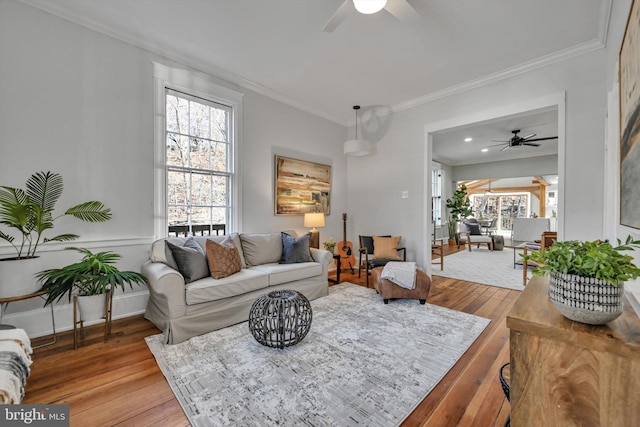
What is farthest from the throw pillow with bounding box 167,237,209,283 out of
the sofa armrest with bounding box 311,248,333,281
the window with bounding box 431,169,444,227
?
the window with bounding box 431,169,444,227

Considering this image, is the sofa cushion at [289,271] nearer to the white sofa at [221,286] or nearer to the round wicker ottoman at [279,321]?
the white sofa at [221,286]

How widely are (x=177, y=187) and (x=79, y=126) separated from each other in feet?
3.46

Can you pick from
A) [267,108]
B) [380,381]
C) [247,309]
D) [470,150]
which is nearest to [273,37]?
[267,108]

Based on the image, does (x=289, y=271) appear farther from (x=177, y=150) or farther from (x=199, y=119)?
(x=199, y=119)

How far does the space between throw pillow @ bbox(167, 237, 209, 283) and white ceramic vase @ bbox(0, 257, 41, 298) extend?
0.96 meters

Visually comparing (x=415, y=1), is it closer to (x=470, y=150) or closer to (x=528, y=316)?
(x=528, y=316)

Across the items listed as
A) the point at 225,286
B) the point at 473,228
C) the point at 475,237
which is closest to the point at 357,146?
the point at 225,286

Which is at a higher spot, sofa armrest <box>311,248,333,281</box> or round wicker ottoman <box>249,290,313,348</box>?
sofa armrest <box>311,248,333,281</box>

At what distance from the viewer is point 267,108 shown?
4113 millimetres

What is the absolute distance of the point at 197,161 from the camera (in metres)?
3.46

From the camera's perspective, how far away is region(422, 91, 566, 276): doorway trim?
3092 mm

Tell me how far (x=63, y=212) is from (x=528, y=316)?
356 cm

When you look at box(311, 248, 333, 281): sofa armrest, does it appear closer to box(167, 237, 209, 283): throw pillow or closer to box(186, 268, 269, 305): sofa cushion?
box(186, 268, 269, 305): sofa cushion

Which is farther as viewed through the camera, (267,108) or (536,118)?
(536,118)
